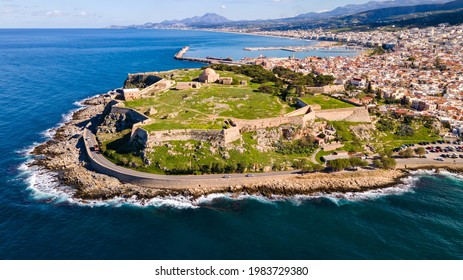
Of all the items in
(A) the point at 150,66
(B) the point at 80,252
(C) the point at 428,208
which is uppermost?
(A) the point at 150,66

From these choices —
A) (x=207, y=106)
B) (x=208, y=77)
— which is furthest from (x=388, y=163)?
(x=208, y=77)

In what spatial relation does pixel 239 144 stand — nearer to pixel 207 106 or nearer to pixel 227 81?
pixel 207 106

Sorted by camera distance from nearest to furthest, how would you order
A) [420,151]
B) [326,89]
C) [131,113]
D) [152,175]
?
[152,175]
[420,151]
[131,113]
[326,89]

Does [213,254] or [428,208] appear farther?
[428,208]

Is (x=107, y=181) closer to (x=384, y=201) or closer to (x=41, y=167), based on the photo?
(x=41, y=167)

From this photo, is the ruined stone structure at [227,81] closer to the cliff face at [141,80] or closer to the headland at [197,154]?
the headland at [197,154]

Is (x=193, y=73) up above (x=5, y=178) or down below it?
above

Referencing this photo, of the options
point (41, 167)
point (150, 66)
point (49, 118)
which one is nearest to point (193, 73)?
point (49, 118)

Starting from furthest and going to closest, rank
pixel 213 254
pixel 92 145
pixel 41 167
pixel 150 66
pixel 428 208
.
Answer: pixel 150 66, pixel 92 145, pixel 41 167, pixel 428 208, pixel 213 254
